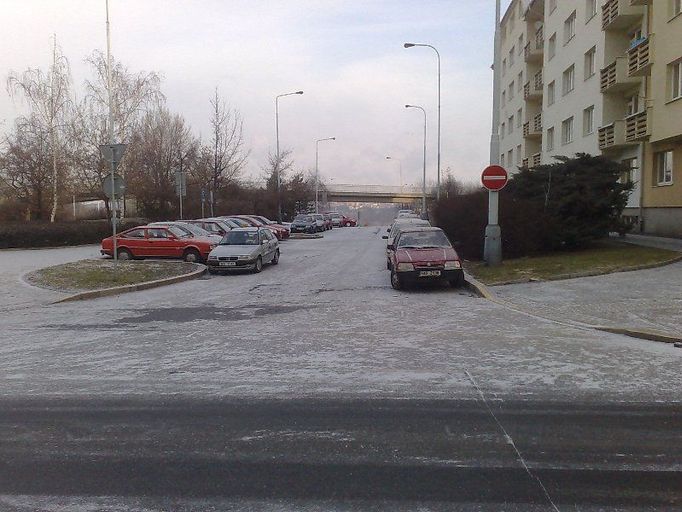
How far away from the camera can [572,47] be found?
32.4 meters

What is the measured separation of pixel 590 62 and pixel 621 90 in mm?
4106

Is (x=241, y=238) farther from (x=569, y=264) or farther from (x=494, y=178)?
(x=569, y=264)

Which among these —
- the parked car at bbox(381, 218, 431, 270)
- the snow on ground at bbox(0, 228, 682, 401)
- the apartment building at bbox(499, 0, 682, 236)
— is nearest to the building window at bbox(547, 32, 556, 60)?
the apartment building at bbox(499, 0, 682, 236)

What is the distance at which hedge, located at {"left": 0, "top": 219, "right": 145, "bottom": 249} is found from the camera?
2911 cm

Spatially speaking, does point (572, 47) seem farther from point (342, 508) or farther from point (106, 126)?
point (342, 508)

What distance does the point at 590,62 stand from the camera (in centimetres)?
3014

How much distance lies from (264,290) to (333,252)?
12370 millimetres

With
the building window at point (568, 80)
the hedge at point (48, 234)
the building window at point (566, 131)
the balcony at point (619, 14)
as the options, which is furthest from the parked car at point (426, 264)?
the building window at point (568, 80)

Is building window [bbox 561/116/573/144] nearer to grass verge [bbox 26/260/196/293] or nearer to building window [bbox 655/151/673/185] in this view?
building window [bbox 655/151/673/185]

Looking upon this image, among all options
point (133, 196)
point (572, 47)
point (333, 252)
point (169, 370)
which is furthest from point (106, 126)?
point (169, 370)

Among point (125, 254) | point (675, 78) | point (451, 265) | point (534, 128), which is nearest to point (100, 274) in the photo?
point (125, 254)

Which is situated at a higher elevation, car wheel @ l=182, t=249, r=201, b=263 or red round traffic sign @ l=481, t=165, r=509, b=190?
red round traffic sign @ l=481, t=165, r=509, b=190

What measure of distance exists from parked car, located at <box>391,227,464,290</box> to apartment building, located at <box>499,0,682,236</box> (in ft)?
30.4

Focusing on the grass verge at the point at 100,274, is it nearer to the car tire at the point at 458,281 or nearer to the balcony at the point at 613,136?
the car tire at the point at 458,281
